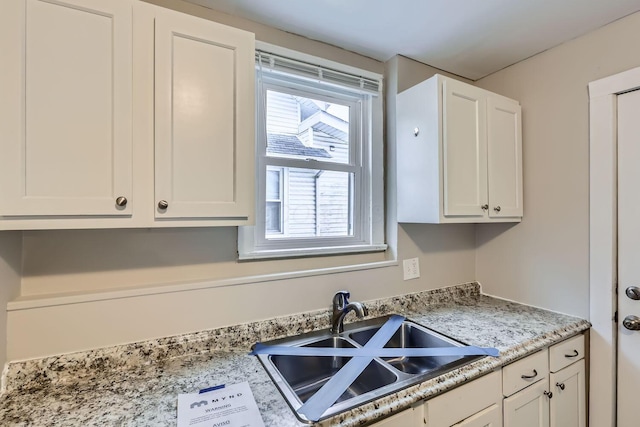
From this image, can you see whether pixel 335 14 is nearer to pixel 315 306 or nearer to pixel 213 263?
pixel 213 263

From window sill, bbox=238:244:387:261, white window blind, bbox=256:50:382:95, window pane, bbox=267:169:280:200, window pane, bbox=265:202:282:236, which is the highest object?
white window blind, bbox=256:50:382:95

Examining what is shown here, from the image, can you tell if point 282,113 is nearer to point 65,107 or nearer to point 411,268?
point 65,107

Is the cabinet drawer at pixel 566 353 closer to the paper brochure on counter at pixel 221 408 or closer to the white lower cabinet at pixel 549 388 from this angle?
the white lower cabinet at pixel 549 388

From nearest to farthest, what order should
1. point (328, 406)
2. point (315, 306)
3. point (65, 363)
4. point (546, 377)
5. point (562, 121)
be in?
point (328, 406)
point (65, 363)
point (546, 377)
point (315, 306)
point (562, 121)

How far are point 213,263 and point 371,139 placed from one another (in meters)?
1.15

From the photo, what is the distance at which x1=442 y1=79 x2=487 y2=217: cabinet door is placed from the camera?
1.55 m

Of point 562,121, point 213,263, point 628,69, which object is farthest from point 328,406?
point 628,69

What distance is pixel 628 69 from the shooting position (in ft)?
4.76

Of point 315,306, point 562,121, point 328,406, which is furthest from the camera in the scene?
point 562,121

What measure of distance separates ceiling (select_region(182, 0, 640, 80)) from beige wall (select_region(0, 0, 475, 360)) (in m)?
0.09

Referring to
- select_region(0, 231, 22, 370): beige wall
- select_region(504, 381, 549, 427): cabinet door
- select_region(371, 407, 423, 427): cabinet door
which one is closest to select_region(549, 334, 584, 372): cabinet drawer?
select_region(504, 381, 549, 427): cabinet door

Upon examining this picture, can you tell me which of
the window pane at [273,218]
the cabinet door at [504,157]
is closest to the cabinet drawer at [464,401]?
the cabinet door at [504,157]

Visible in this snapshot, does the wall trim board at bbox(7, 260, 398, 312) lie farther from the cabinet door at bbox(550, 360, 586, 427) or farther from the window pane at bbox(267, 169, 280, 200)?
the cabinet door at bbox(550, 360, 586, 427)

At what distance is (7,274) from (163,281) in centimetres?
47
